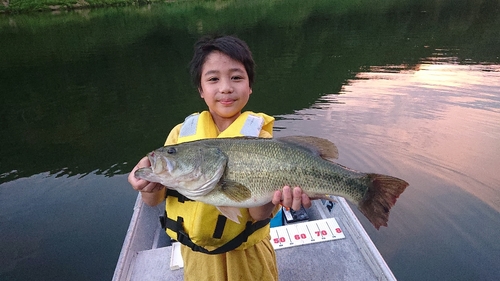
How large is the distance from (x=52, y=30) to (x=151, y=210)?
115ft

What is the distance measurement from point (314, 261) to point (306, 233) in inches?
18.2

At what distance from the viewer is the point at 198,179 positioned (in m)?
2.33

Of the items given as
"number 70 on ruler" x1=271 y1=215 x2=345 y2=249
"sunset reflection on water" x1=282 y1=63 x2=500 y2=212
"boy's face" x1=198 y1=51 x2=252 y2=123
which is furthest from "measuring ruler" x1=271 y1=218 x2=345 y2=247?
"sunset reflection on water" x1=282 y1=63 x2=500 y2=212

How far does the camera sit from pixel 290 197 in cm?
230

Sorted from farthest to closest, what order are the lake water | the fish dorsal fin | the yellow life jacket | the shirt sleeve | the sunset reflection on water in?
1. the sunset reflection on water
2. the lake water
3. the shirt sleeve
4. the yellow life jacket
5. the fish dorsal fin

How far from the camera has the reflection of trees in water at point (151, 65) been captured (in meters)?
10.9

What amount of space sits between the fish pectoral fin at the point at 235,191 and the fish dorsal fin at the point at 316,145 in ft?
1.53

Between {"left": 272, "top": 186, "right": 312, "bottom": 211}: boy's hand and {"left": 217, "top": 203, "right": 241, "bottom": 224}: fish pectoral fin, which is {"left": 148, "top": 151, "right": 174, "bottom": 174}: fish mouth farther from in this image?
{"left": 272, "top": 186, "right": 312, "bottom": 211}: boy's hand

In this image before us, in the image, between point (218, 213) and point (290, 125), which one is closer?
point (218, 213)

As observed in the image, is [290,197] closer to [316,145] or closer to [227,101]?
Answer: [316,145]

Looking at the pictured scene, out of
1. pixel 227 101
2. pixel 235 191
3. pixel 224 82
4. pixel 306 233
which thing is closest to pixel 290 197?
pixel 235 191

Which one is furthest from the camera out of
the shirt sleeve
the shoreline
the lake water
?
the shoreline

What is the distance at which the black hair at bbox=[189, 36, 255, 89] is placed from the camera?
263cm

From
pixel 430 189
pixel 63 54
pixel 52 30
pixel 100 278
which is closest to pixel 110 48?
pixel 63 54
